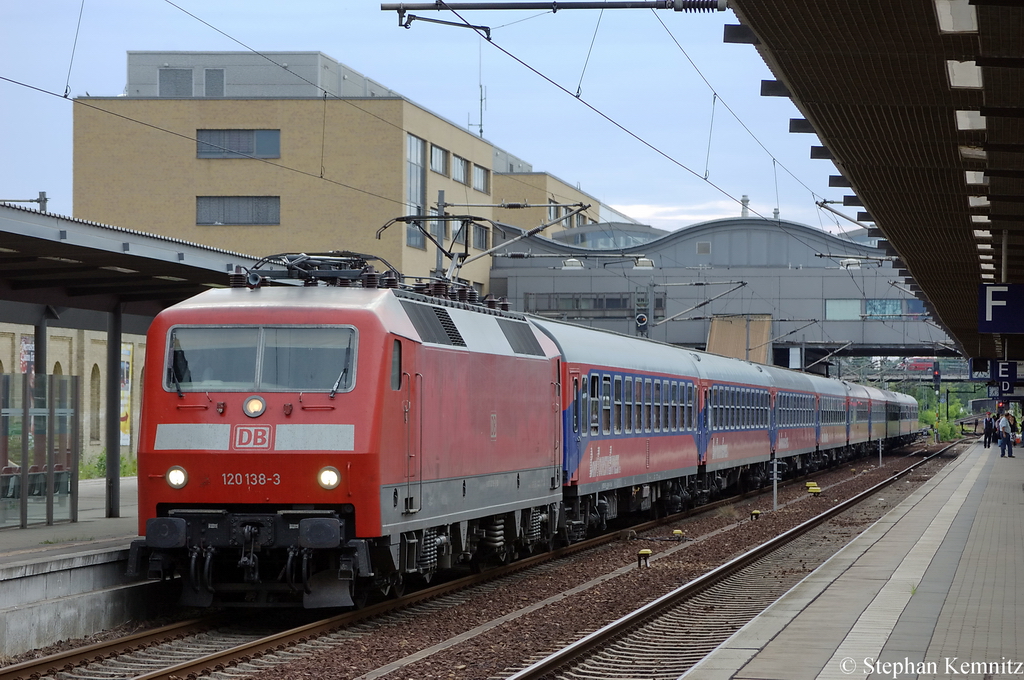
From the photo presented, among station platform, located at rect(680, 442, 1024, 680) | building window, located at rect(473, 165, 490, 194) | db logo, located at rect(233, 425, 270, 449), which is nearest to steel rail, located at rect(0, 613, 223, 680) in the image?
db logo, located at rect(233, 425, 270, 449)

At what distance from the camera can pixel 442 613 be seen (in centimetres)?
1283

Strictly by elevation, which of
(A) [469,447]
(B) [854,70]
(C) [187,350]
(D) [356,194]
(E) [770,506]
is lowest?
(E) [770,506]

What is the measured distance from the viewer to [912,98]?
378 inches

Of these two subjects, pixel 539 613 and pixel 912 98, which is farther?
pixel 539 613

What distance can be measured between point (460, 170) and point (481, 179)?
3.22 metres

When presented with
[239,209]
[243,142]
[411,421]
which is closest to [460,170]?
[243,142]

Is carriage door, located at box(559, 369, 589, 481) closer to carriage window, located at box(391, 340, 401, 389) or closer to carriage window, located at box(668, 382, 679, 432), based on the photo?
carriage window, located at box(668, 382, 679, 432)

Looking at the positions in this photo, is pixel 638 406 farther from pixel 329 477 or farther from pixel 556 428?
pixel 329 477

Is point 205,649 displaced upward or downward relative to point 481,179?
downward

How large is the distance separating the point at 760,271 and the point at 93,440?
40.0 m

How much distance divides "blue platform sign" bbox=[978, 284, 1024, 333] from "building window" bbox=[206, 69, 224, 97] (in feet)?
155

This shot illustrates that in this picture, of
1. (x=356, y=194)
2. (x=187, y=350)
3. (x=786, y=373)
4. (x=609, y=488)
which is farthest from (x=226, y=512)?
(x=356, y=194)

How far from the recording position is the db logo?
1153cm

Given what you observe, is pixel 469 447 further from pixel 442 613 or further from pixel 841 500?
pixel 841 500
